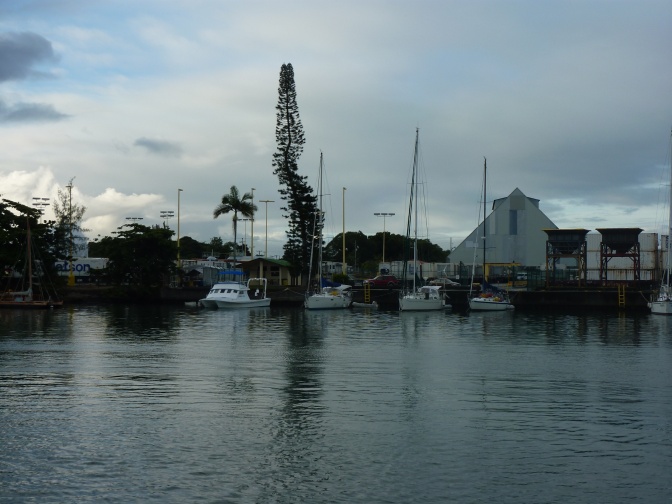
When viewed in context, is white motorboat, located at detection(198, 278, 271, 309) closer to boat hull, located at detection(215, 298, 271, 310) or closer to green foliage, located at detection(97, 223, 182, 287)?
boat hull, located at detection(215, 298, 271, 310)

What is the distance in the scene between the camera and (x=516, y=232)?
386 ft

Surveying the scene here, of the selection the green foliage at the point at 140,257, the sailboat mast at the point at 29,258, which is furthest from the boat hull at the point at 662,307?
the sailboat mast at the point at 29,258

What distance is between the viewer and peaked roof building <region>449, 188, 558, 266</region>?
11625 centimetres

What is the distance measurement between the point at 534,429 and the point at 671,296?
52347mm

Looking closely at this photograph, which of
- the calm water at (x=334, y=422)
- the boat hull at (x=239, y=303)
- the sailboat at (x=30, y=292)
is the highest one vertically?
the sailboat at (x=30, y=292)

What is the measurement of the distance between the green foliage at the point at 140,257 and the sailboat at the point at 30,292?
23.4 feet

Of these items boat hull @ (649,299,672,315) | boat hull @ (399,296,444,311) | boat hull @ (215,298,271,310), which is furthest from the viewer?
boat hull @ (215,298,271,310)

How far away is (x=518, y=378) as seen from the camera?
90.6ft

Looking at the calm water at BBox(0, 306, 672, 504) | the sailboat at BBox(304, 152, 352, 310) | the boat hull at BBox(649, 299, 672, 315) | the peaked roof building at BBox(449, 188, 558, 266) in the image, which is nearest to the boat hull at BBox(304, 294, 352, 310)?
the sailboat at BBox(304, 152, 352, 310)

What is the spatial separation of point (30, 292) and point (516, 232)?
231 feet

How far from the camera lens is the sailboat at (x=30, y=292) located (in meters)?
71.4

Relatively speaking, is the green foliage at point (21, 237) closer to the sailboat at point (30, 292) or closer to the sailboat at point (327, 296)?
the sailboat at point (30, 292)

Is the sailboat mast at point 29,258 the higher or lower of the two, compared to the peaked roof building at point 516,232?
lower

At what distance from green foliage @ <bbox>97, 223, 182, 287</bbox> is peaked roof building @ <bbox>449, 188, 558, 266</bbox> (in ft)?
164
